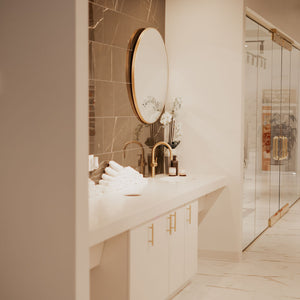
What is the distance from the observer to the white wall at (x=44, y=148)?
87.0 inches

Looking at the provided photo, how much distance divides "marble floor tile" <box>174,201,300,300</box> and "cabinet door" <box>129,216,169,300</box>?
47cm

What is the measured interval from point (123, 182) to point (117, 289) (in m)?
1.00

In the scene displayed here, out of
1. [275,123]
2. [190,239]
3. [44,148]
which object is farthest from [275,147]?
[44,148]

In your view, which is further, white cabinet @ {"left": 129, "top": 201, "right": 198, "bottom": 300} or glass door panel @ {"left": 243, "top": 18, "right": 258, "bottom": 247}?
glass door panel @ {"left": 243, "top": 18, "right": 258, "bottom": 247}

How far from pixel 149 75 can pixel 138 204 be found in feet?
5.58

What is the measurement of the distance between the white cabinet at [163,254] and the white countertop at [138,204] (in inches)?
3.1

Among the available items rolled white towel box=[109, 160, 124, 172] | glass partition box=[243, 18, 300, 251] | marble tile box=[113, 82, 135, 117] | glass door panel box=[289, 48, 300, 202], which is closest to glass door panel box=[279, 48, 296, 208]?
glass partition box=[243, 18, 300, 251]

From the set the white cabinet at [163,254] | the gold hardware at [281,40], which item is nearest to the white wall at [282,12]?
the gold hardware at [281,40]

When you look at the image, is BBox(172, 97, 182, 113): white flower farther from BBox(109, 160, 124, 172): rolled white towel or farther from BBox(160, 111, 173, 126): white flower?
BBox(109, 160, 124, 172): rolled white towel

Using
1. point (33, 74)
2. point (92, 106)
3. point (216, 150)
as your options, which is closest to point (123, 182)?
point (92, 106)

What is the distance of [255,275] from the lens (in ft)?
14.8

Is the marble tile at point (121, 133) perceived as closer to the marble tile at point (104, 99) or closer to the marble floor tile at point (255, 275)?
the marble tile at point (104, 99)

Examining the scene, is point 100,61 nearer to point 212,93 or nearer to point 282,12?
point 212,93

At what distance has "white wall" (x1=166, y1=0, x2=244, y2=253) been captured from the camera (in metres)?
4.91
